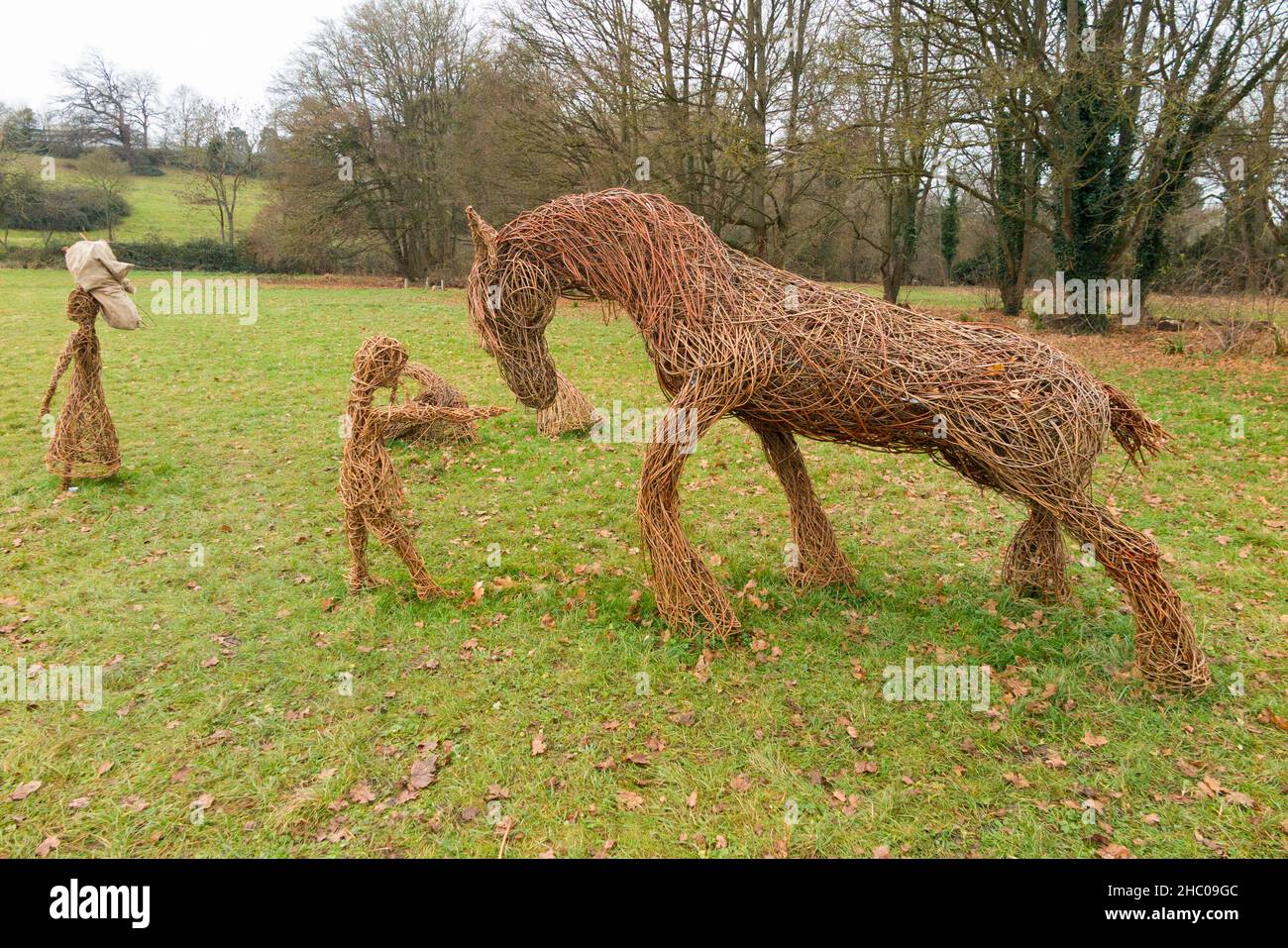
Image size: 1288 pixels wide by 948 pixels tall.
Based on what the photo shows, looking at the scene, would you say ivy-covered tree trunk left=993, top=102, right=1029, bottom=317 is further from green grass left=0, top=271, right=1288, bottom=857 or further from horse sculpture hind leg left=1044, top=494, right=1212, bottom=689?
horse sculpture hind leg left=1044, top=494, right=1212, bottom=689

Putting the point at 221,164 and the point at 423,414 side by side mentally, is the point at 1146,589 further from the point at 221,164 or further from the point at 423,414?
the point at 221,164

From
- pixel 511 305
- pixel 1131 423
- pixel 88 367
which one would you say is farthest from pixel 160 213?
pixel 1131 423

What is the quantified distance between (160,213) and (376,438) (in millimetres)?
48002

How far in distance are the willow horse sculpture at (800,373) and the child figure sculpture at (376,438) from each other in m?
0.80

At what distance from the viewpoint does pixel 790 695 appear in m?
4.53

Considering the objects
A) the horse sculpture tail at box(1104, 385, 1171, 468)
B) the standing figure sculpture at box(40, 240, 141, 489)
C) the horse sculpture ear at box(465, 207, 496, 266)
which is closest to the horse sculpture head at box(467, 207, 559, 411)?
the horse sculpture ear at box(465, 207, 496, 266)

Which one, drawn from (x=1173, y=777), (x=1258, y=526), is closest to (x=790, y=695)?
(x=1173, y=777)

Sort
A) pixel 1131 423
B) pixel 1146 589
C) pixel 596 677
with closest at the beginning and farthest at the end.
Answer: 1. pixel 1146 589
2. pixel 1131 423
3. pixel 596 677

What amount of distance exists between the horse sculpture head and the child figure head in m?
0.75

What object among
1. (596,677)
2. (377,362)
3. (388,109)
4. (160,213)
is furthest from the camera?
(160,213)

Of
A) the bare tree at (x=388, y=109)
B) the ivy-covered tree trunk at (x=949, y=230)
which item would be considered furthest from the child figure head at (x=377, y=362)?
the ivy-covered tree trunk at (x=949, y=230)

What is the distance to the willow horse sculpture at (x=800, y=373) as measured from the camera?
13.7 feet

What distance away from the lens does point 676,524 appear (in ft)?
15.6

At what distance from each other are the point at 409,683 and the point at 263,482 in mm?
4835
